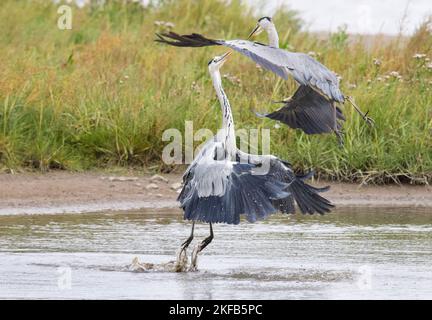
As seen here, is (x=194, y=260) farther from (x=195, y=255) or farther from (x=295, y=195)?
(x=295, y=195)

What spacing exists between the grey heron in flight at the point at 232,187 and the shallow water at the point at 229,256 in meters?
0.36

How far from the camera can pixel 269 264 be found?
24.4 feet

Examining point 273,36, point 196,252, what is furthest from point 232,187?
point 273,36

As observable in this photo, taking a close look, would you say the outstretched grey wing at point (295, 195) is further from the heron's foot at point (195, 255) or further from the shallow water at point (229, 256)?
the heron's foot at point (195, 255)

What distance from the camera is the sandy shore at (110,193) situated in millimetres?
9516

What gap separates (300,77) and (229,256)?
1.46 m

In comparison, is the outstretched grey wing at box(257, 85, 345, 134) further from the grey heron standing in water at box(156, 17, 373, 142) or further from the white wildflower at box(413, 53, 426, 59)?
the white wildflower at box(413, 53, 426, 59)

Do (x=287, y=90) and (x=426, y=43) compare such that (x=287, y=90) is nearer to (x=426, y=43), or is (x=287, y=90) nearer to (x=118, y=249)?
(x=426, y=43)

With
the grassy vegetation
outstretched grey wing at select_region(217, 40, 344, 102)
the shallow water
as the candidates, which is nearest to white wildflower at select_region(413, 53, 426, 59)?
the grassy vegetation

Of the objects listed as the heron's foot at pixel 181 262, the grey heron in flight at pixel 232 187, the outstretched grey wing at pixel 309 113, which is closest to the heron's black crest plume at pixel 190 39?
the grey heron in flight at pixel 232 187

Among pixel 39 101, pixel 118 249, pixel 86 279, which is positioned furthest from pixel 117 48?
pixel 86 279

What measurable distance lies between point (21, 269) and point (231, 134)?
1.63 m

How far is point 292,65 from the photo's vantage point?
6.98 meters
